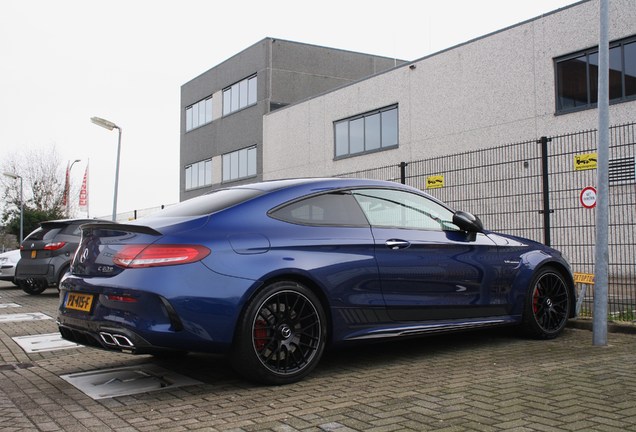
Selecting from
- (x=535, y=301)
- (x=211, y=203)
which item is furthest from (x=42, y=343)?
(x=535, y=301)

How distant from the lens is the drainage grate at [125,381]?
443 centimetres

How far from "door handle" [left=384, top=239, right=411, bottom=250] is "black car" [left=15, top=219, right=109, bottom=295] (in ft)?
29.1

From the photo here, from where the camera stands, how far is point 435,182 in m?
10.1

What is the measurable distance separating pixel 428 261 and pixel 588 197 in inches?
170

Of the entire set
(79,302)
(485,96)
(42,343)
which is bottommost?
(42,343)

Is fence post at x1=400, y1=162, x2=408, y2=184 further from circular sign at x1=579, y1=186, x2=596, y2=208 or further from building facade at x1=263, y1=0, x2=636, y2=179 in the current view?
building facade at x1=263, y1=0, x2=636, y2=179

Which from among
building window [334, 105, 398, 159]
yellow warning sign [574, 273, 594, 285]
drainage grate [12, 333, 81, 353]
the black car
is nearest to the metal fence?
yellow warning sign [574, 273, 594, 285]

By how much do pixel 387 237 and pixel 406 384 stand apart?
4.01ft

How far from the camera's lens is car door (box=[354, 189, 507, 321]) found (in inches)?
201

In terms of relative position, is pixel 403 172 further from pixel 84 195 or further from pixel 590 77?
pixel 84 195

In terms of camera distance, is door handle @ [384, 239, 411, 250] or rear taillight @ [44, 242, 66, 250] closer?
door handle @ [384, 239, 411, 250]

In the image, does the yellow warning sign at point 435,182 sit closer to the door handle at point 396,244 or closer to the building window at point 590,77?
the door handle at point 396,244

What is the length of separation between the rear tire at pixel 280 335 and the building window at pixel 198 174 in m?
30.7

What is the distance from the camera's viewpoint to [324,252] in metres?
4.73
